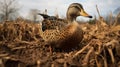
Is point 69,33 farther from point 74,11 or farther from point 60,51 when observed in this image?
point 74,11

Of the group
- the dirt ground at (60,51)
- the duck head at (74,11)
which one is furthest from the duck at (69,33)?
the dirt ground at (60,51)

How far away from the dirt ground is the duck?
0.12 metres

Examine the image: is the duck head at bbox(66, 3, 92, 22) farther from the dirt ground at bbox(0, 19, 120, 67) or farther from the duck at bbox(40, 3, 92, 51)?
the dirt ground at bbox(0, 19, 120, 67)

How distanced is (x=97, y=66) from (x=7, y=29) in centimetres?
235

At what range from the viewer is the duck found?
5.06 metres

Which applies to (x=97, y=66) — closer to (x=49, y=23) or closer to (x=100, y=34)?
(x=100, y=34)

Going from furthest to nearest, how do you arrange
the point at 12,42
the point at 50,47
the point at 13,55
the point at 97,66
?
the point at 12,42 < the point at 50,47 < the point at 13,55 < the point at 97,66

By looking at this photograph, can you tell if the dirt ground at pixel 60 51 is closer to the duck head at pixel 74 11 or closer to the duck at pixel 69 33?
the duck at pixel 69 33

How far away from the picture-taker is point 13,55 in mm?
4992

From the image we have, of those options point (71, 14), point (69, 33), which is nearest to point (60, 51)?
point (69, 33)

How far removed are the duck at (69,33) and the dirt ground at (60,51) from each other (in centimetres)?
12

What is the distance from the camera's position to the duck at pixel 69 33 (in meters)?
5.06

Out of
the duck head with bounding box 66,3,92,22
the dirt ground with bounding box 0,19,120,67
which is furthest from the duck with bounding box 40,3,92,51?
the dirt ground with bounding box 0,19,120,67

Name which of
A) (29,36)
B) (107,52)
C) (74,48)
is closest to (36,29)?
(29,36)
